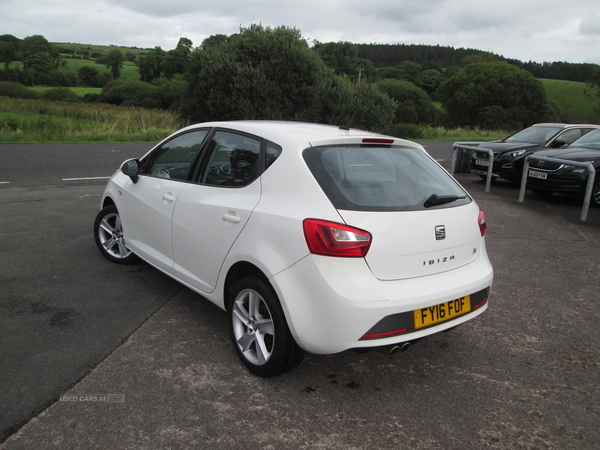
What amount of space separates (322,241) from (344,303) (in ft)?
1.18

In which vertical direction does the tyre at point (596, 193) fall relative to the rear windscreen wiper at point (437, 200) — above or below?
below

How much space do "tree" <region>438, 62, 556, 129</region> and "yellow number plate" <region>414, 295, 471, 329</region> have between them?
66251 millimetres

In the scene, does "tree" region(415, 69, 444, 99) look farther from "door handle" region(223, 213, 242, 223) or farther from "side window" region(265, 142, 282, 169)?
"door handle" region(223, 213, 242, 223)

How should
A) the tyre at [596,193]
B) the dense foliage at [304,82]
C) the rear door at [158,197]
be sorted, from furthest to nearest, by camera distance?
the dense foliage at [304,82], the tyre at [596,193], the rear door at [158,197]

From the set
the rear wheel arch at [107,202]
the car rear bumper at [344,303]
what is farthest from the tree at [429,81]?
the car rear bumper at [344,303]

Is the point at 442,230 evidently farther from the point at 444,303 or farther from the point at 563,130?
the point at 563,130

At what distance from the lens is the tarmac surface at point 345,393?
2529 millimetres

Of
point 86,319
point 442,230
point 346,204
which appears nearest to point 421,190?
point 442,230

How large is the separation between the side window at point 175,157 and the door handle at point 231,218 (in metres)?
0.84

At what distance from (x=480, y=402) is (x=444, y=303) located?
0.63 meters

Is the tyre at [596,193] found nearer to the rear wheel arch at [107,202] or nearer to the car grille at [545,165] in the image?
the car grille at [545,165]

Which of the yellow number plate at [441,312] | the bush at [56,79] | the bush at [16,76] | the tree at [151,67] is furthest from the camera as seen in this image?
the tree at [151,67]

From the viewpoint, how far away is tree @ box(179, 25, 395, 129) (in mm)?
19031

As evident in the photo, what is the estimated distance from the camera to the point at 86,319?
3.82 metres
